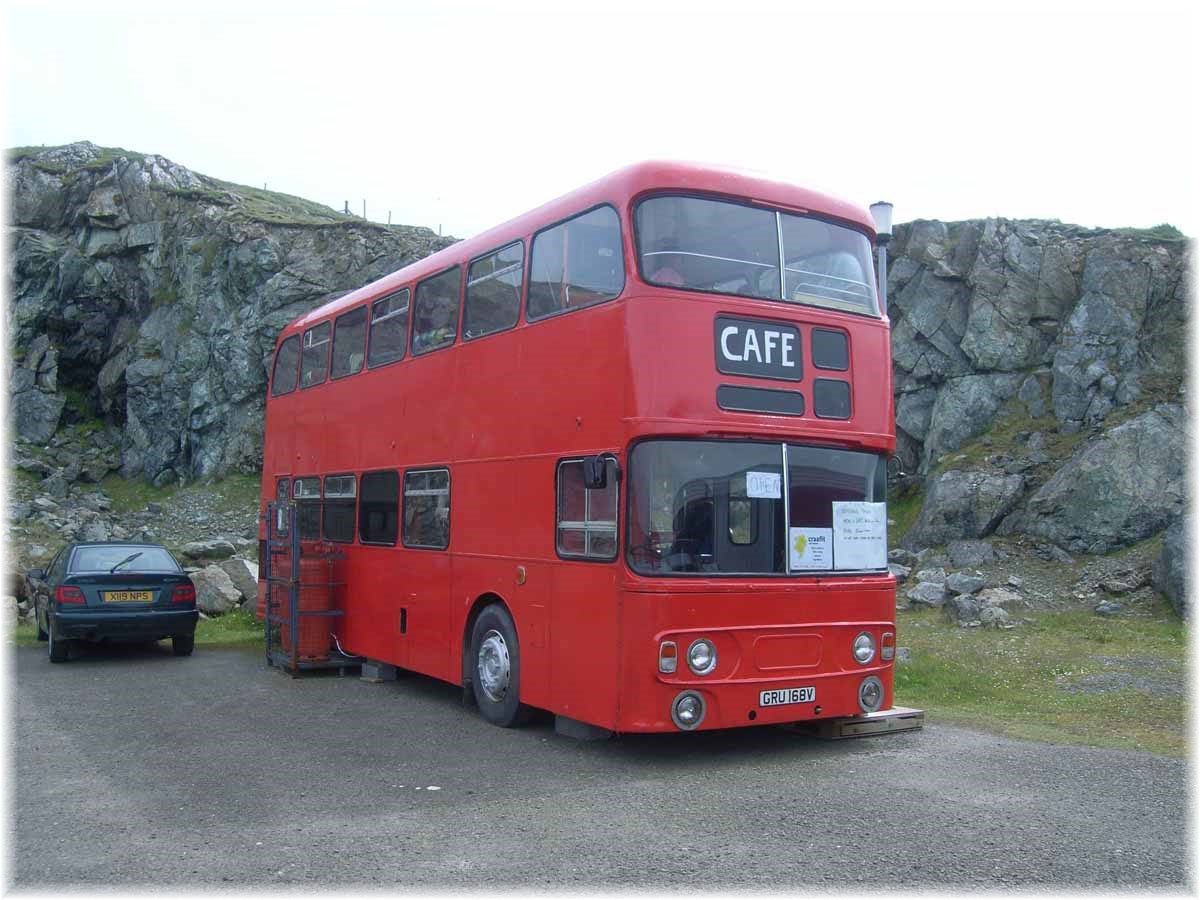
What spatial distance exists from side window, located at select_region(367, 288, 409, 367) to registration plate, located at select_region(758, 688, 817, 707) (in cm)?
633

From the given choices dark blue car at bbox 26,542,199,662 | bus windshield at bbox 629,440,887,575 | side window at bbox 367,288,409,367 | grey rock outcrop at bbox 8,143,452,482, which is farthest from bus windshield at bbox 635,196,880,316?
grey rock outcrop at bbox 8,143,452,482

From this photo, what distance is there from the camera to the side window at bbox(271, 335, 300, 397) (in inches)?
653

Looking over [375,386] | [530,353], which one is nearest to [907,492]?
[375,386]

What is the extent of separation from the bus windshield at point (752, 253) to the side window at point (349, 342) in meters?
6.37

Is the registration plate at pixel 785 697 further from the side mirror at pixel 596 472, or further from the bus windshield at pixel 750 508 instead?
the side mirror at pixel 596 472

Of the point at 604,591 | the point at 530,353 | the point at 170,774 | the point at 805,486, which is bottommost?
the point at 170,774

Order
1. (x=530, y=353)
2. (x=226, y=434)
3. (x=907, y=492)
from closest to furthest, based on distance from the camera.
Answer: (x=530, y=353), (x=907, y=492), (x=226, y=434)

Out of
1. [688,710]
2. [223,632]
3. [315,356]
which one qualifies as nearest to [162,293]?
[223,632]

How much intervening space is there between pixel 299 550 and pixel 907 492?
76.4ft

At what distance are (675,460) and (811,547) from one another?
1.51m

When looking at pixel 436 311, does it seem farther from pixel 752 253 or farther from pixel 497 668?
pixel 752 253

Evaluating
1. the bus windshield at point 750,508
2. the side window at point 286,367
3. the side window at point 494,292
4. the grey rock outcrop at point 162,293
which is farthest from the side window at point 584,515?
the grey rock outcrop at point 162,293

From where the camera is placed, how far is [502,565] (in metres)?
10.5

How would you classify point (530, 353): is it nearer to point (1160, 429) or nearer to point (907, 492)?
point (1160, 429)
